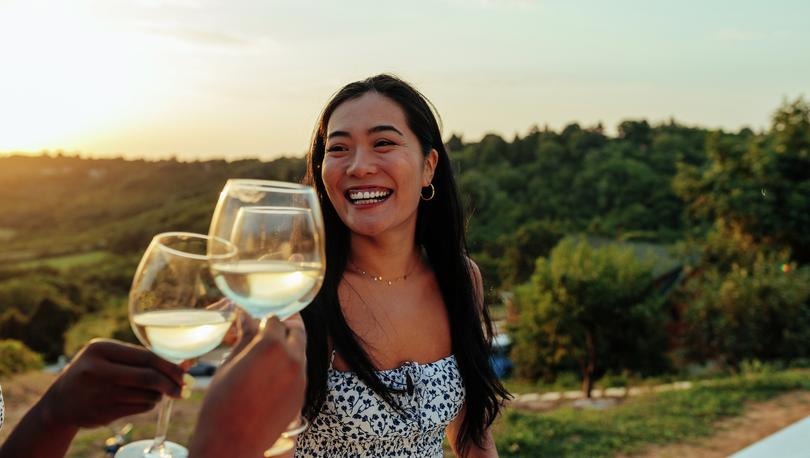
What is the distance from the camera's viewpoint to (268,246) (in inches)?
47.8

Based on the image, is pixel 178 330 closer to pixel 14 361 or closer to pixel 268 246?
pixel 268 246

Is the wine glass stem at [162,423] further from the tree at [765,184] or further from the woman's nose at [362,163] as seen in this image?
the tree at [765,184]

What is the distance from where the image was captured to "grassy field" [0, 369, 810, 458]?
273 inches

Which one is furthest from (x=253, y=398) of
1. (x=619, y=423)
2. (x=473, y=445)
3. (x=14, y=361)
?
(x=14, y=361)

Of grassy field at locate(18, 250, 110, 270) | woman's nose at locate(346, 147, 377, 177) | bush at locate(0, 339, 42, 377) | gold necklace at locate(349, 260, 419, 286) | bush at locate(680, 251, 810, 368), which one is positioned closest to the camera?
woman's nose at locate(346, 147, 377, 177)

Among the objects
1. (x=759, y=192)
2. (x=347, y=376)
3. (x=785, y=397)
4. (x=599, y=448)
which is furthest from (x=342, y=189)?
(x=759, y=192)

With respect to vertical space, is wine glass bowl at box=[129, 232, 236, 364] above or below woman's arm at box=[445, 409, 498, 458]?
above

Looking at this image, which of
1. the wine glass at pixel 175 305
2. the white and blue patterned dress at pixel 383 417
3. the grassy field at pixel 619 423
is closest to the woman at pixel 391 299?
the white and blue patterned dress at pixel 383 417

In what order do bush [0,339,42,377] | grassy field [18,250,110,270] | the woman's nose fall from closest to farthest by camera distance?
the woman's nose, bush [0,339,42,377], grassy field [18,250,110,270]

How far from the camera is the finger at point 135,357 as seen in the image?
1.12 m

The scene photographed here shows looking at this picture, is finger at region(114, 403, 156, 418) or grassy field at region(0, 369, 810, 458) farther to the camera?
grassy field at region(0, 369, 810, 458)

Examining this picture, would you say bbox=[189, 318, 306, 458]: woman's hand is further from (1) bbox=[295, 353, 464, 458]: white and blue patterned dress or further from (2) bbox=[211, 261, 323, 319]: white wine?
(1) bbox=[295, 353, 464, 458]: white and blue patterned dress

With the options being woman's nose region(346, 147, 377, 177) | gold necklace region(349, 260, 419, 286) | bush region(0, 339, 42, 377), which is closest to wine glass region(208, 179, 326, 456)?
woman's nose region(346, 147, 377, 177)

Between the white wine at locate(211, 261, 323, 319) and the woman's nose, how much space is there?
1.27 metres
